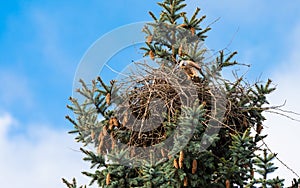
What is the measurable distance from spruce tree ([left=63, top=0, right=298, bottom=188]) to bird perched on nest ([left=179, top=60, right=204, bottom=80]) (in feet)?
0.03

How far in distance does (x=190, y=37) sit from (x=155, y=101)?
1215 mm

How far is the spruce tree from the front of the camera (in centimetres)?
458

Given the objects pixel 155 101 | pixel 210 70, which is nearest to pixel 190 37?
pixel 210 70

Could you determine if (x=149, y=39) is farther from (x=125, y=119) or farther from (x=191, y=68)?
(x=125, y=119)

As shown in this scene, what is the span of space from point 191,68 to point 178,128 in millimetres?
709

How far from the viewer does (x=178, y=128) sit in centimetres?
487

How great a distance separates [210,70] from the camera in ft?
17.7

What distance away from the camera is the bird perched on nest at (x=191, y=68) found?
525 centimetres

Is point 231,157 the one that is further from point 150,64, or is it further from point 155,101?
point 150,64

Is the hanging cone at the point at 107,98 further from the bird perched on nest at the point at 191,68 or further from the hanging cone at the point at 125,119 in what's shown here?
the bird perched on nest at the point at 191,68

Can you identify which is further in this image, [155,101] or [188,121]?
[155,101]

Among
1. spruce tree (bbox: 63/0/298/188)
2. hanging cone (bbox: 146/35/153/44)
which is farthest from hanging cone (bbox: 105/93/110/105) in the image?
hanging cone (bbox: 146/35/153/44)

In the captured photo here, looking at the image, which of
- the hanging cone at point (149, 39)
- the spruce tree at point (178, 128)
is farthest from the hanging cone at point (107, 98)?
the hanging cone at point (149, 39)

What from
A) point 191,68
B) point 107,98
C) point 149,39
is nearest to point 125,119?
point 107,98
